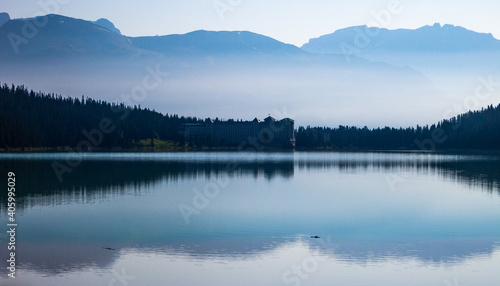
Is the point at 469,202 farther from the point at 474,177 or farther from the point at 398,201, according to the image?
the point at 474,177

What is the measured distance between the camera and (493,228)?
29.5 meters

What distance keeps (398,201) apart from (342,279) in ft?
81.9

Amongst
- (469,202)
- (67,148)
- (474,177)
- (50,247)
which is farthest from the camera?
(67,148)

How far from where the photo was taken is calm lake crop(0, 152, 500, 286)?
19781mm

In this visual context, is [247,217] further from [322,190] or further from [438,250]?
[322,190]

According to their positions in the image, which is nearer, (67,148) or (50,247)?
(50,247)

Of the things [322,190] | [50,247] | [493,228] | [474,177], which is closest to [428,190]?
[322,190]

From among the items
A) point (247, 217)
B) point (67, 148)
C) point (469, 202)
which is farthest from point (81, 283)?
point (67, 148)

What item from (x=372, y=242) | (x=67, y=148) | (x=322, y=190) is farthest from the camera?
(x=67, y=148)

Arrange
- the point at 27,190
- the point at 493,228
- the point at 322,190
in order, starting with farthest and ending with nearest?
1. the point at 322,190
2. the point at 27,190
3. the point at 493,228

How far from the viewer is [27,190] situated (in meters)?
44.3

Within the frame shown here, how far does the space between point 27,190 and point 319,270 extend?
3082cm

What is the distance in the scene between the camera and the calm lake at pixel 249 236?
1978cm

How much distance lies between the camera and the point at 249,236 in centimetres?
2659
